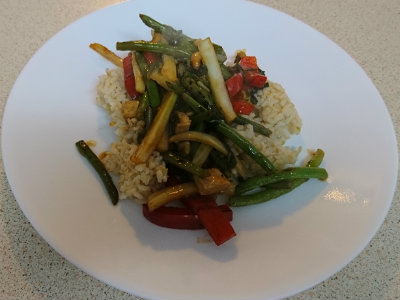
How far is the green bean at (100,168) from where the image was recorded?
1.35m

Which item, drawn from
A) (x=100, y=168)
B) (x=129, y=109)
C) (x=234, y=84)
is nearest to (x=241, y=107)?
(x=234, y=84)

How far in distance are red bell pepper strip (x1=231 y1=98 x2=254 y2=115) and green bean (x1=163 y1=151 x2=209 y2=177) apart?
329mm

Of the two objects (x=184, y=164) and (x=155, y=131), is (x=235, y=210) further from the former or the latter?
(x=155, y=131)

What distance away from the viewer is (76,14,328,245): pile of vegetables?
1346 millimetres

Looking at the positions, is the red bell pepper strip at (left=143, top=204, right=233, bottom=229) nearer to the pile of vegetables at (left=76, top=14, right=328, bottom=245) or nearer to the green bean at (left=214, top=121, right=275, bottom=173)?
the pile of vegetables at (left=76, top=14, right=328, bottom=245)

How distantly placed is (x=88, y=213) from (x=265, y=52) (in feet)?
3.85

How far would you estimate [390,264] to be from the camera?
61.3 inches

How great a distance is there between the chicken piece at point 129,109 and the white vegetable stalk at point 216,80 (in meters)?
0.33

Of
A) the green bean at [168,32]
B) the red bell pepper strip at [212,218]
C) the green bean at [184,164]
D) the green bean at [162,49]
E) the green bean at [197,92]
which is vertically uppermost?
the green bean at [168,32]

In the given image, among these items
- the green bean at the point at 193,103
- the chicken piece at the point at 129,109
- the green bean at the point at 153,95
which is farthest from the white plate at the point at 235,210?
the green bean at the point at 193,103

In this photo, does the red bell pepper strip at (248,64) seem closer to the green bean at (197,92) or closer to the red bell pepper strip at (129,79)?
the green bean at (197,92)

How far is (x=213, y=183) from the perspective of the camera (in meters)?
1.33

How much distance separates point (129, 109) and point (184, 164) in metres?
0.33

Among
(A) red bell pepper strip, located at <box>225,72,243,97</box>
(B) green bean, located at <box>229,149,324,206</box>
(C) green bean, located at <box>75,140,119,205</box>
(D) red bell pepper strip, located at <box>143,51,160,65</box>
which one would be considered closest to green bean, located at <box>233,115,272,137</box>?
(A) red bell pepper strip, located at <box>225,72,243,97</box>
